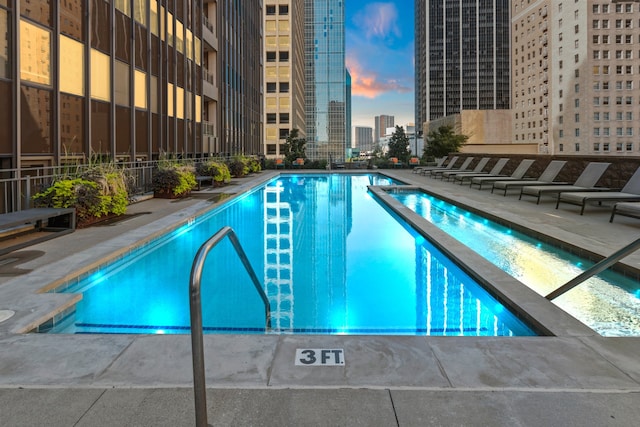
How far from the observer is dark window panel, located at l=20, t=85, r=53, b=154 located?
1105cm

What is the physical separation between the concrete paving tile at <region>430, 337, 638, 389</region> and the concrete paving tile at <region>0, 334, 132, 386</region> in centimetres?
256

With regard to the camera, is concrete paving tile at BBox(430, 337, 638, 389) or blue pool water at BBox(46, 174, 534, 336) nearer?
concrete paving tile at BBox(430, 337, 638, 389)

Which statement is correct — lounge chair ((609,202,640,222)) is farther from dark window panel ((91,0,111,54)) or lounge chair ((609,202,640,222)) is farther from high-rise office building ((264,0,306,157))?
high-rise office building ((264,0,306,157))

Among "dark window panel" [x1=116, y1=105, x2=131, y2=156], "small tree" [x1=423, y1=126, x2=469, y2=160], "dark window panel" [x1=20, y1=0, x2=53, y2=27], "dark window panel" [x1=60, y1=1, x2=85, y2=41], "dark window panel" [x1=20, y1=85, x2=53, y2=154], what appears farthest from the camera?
"small tree" [x1=423, y1=126, x2=469, y2=160]

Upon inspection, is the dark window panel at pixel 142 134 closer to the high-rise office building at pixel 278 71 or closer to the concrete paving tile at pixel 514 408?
the concrete paving tile at pixel 514 408

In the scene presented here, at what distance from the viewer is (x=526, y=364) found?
357 centimetres

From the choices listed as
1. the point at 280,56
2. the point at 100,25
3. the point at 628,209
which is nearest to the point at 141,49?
the point at 100,25

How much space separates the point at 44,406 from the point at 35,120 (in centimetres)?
1047

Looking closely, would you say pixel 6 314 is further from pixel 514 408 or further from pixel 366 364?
pixel 514 408

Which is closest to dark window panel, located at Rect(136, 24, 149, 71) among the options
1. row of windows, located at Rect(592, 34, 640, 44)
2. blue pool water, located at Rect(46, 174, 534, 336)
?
blue pool water, located at Rect(46, 174, 534, 336)

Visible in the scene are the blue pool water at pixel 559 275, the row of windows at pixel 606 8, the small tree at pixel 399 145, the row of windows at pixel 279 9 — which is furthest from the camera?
the row of windows at pixel 606 8

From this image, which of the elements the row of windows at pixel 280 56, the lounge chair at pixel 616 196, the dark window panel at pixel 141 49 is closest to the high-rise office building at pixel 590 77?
the row of windows at pixel 280 56

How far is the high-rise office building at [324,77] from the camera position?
5940 inches

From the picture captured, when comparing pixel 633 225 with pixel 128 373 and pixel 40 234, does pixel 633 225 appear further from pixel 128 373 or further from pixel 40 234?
pixel 40 234
